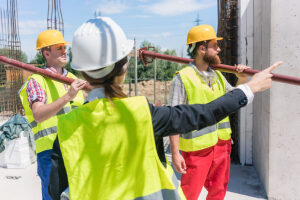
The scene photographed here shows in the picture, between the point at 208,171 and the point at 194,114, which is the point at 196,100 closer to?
the point at 208,171

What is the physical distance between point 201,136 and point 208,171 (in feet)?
1.36

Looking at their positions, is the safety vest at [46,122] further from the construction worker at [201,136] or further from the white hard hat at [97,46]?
the white hard hat at [97,46]

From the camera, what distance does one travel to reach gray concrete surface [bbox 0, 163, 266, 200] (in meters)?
3.88

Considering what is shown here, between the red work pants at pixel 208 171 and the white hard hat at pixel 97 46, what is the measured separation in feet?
5.57

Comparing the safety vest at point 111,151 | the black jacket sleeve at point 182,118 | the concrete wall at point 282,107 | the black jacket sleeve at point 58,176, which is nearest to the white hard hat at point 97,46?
the safety vest at point 111,151

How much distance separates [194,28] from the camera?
9.62 feet

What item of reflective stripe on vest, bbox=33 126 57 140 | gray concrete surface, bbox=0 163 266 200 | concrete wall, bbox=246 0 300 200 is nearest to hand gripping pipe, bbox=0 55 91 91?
reflective stripe on vest, bbox=33 126 57 140

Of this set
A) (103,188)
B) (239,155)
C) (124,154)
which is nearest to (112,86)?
(124,154)

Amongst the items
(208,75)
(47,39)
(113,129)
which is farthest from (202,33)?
(113,129)

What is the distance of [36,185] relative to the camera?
461 centimetres

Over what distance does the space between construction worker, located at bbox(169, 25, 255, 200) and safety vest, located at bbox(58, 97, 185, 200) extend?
1.26 m

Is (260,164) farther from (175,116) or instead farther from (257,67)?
(175,116)

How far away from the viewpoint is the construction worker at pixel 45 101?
2306 millimetres

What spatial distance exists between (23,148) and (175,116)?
4.87 metres
